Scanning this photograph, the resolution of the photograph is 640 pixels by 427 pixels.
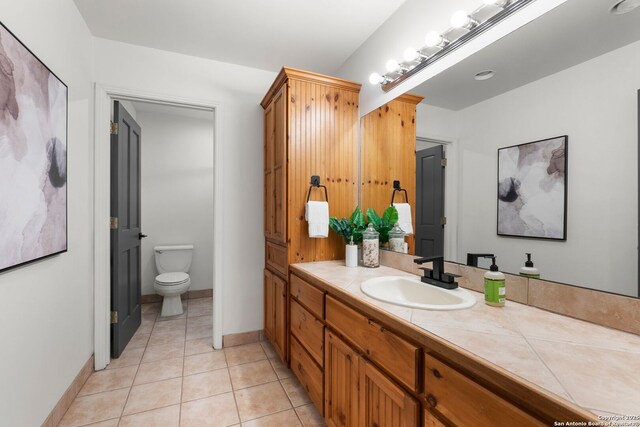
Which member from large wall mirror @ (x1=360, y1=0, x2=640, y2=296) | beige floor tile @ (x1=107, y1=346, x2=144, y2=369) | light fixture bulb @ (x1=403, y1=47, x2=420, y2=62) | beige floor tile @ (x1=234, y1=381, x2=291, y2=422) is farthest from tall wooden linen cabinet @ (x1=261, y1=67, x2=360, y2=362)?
beige floor tile @ (x1=107, y1=346, x2=144, y2=369)

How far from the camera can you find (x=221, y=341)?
99.0 inches

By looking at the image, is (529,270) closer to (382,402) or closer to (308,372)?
(382,402)

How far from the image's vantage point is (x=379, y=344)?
1.07 meters

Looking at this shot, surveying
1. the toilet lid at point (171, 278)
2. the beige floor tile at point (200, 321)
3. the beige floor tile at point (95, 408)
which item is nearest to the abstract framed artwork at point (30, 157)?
the beige floor tile at point (95, 408)

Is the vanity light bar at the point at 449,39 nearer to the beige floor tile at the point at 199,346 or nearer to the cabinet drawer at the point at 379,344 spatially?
the cabinet drawer at the point at 379,344

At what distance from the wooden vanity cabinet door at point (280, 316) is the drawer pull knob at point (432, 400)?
1.33 m

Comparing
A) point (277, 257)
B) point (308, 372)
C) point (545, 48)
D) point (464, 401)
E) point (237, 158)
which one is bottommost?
point (308, 372)

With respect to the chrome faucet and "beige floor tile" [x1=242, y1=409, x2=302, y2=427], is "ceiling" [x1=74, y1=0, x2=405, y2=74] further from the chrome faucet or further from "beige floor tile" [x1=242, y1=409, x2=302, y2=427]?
"beige floor tile" [x1=242, y1=409, x2=302, y2=427]

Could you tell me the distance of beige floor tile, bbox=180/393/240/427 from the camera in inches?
63.9

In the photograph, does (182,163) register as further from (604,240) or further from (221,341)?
(604,240)

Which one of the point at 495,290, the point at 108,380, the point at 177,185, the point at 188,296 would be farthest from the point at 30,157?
the point at 188,296

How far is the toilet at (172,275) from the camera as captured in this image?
3.11 m

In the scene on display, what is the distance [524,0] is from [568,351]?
50.4 inches

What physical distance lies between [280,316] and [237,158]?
139cm
